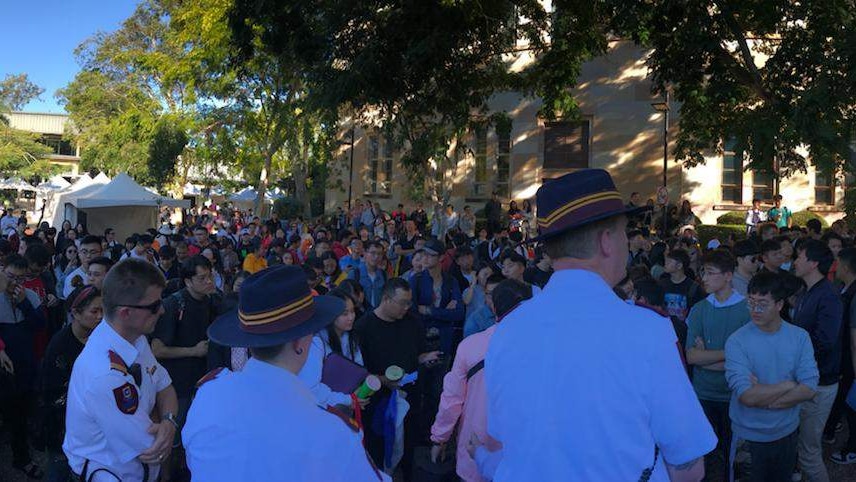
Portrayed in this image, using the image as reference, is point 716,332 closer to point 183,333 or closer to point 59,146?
point 183,333

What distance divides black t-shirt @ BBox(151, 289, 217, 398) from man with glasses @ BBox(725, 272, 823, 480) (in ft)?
13.0

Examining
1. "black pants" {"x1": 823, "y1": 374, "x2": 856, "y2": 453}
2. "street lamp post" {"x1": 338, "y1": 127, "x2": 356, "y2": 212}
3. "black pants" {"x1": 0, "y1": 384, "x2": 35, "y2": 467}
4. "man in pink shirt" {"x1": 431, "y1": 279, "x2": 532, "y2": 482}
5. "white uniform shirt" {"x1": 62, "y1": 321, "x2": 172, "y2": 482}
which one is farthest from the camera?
"street lamp post" {"x1": 338, "y1": 127, "x2": 356, "y2": 212}

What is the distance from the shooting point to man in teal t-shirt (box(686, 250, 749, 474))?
16.7ft

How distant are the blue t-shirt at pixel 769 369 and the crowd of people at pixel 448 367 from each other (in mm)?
12

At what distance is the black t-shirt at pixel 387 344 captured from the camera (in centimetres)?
526

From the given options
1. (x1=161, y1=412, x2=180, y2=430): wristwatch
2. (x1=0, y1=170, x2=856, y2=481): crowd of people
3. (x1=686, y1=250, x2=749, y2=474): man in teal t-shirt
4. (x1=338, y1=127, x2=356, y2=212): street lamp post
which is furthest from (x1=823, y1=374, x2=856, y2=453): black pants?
(x1=338, y1=127, x2=356, y2=212): street lamp post

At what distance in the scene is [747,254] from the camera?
7.04 metres

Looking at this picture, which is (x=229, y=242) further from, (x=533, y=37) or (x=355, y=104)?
(x=533, y=37)

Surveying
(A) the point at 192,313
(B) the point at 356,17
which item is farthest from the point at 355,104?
(A) the point at 192,313

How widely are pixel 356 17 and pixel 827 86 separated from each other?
29.8 ft

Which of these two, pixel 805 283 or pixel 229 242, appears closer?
pixel 805 283

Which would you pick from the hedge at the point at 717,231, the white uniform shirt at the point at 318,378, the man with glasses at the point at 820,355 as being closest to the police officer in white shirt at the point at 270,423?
the white uniform shirt at the point at 318,378

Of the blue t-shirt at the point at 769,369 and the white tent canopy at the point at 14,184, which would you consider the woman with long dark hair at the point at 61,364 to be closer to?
the blue t-shirt at the point at 769,369

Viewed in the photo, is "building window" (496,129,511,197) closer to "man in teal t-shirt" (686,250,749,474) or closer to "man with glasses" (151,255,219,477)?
"man in teal t-shirt" (686,250,749,474)
